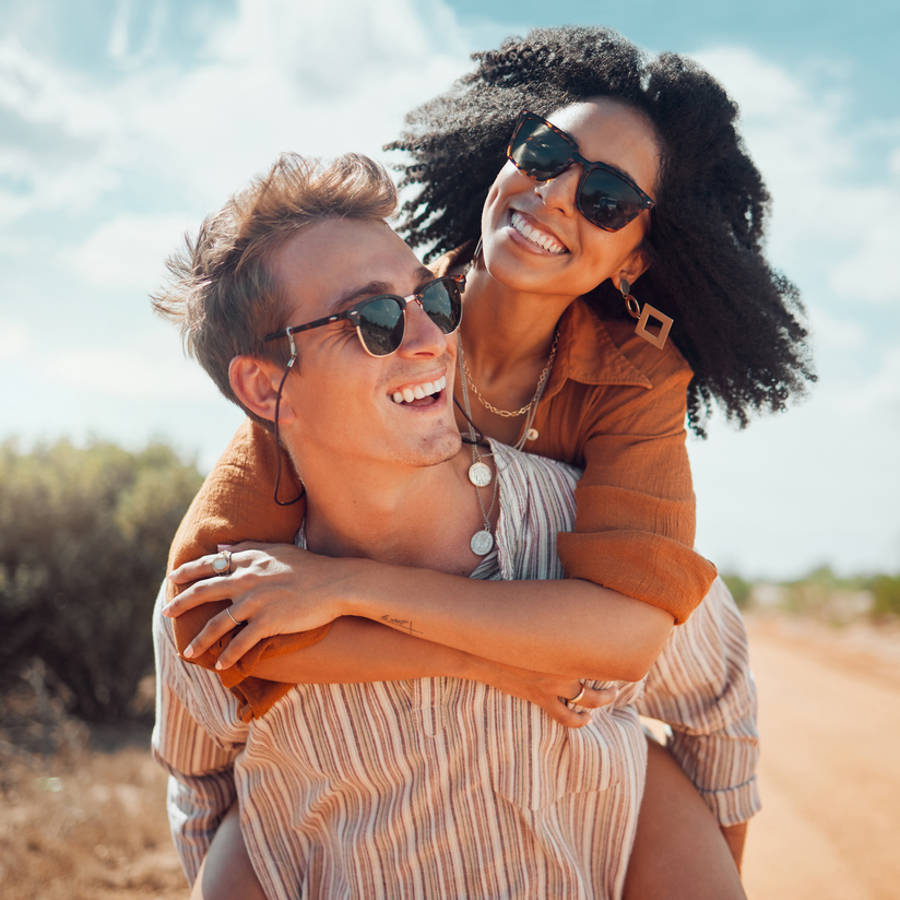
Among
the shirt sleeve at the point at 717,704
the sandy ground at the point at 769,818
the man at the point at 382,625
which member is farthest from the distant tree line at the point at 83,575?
the shirt sleeve at the point at 717,704

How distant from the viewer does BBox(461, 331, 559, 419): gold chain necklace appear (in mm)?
3221

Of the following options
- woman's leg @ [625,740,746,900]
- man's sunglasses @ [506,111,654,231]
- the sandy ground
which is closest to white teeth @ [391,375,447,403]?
man's sunglasses @ [506,111,654,231]

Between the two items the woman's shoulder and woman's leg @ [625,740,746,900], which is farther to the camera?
the woman's shoulder

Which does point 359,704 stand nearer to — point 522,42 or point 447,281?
point 447,281

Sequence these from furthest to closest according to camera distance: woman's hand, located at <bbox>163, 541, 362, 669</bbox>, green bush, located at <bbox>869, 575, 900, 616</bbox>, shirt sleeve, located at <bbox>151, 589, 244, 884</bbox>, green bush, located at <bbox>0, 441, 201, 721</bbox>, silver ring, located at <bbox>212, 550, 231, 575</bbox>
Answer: green bush, located at <bbox>869, 575, 900, 616</bbox>, green bush, located at <bbox>0, 441, 201, 721</bbox>, shirt sleeve, located at <bbox>151, 589, 244, 884</bbox>, silver ring, located at <bbox>212, 550, 231, 575</bbox>, woman's hand, located at <bbox>163, 541, 362, 669</bbox>

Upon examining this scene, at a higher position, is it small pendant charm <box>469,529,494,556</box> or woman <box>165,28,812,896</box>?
woman <box>165,28,812,896</box>

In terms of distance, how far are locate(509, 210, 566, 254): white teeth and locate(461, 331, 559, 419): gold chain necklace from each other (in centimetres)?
37

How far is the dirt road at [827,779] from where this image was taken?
4805 mm

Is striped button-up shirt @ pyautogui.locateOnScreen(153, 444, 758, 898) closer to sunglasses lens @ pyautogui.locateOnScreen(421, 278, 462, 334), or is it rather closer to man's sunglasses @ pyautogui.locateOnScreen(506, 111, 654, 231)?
sunglasses lens @ pyautogui.locateOnScreen(421, 278, 462, 334)

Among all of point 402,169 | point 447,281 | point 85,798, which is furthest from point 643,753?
point 85,798

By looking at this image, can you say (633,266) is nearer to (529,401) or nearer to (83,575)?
(529,401)

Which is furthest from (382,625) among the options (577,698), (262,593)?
(577,698)

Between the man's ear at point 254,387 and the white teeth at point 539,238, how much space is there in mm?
1005

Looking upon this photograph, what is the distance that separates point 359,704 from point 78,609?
5.57 m
